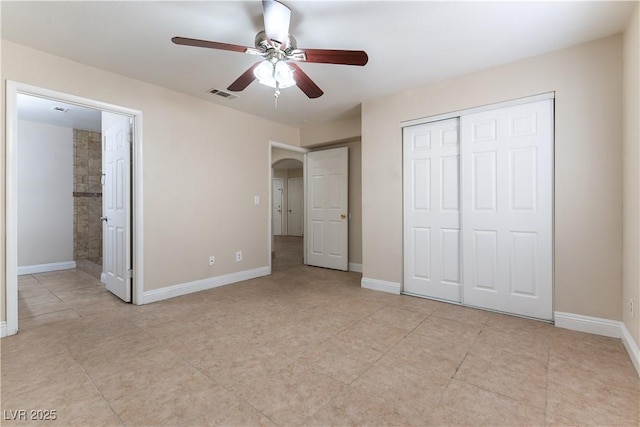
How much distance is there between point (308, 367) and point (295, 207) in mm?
8266

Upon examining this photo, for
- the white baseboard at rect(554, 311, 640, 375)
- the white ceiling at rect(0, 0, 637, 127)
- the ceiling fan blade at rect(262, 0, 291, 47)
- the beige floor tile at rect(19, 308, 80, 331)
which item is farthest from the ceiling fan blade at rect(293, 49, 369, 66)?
the beige floor tile at rect(19, 308, 80, 331)

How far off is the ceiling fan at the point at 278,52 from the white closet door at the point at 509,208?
1756 millimetres

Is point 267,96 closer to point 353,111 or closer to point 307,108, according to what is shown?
point 307,108

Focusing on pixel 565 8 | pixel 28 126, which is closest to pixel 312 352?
pixel 565 8

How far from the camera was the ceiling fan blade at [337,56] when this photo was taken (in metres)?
1.83

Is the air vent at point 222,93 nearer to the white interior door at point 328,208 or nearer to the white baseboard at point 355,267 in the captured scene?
the white interior door at point 328,208

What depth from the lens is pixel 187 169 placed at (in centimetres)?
358

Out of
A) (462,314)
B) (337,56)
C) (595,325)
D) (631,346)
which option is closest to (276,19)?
(337,56)

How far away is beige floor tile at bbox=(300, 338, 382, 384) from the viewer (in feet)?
5.98

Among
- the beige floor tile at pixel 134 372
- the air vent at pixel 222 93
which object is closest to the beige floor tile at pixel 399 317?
the beige floor tile at pixel 134 372

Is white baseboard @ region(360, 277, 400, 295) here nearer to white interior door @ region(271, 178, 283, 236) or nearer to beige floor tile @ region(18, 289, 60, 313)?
beige floor tile @ region(18, 289, 60, 313)

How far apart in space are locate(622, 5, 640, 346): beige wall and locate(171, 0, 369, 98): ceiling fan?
1.87 metres

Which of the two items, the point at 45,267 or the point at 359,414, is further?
the point at 45,267

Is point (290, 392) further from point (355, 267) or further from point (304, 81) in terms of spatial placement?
point (355, 267)
